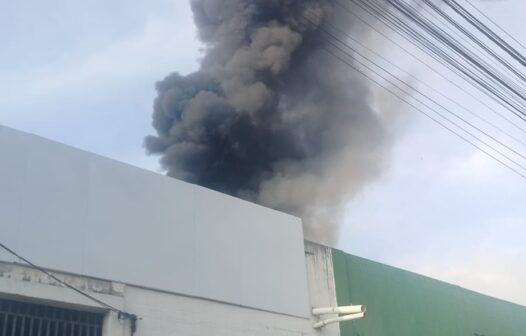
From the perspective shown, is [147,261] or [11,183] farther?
[147,261]

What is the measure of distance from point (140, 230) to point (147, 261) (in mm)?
388

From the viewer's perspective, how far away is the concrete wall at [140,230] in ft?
26.1

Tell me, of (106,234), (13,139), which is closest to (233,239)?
(106,234)

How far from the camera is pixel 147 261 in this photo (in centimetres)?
880

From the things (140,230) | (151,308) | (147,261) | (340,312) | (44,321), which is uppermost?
(140,230)

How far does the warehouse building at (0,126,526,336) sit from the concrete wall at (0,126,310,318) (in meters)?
0.01

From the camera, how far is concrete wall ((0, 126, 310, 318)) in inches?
313

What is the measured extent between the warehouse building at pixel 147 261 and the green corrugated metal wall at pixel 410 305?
0.04 metres

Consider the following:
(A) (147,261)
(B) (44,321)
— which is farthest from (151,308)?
(B) (44,321)

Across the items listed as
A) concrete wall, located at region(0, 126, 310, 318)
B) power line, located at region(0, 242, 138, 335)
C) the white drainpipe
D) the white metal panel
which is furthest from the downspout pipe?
the white metal panel

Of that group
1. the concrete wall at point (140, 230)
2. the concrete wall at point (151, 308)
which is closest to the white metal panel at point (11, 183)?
the concrete wall at point (140, 230)

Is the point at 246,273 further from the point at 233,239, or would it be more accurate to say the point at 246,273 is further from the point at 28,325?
the point at 28,325

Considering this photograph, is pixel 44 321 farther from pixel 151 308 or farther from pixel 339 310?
pixel 339 310

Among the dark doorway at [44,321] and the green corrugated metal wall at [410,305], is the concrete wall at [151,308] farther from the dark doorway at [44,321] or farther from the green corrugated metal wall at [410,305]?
the green corrugated metal wall at [410,305]
